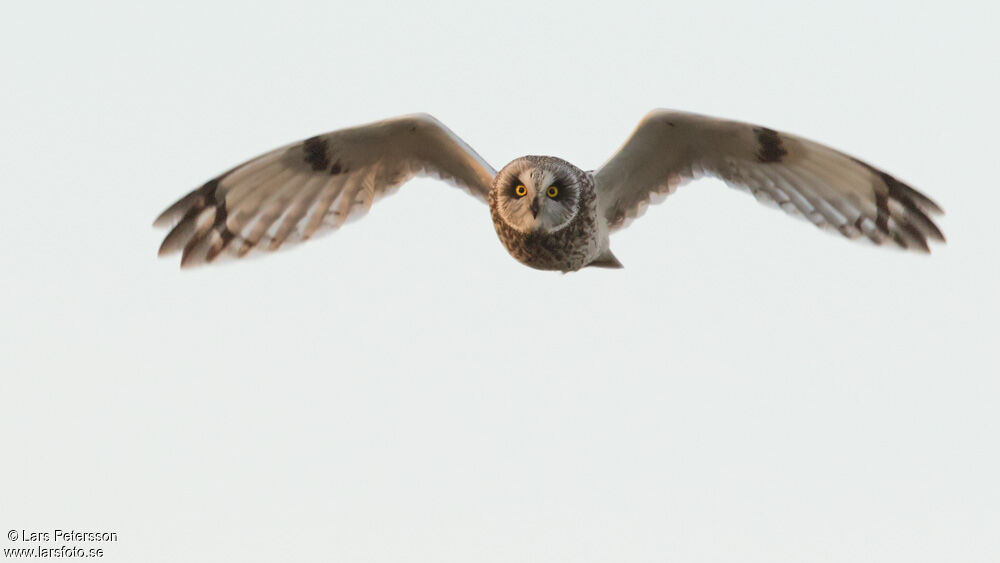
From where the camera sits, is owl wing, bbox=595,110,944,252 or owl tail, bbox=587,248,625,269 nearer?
owl wing, bbox=595,110,944,252

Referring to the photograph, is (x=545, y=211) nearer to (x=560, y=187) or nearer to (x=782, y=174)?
(x=560, y=187)

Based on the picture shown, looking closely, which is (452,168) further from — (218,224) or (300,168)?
(218,224)

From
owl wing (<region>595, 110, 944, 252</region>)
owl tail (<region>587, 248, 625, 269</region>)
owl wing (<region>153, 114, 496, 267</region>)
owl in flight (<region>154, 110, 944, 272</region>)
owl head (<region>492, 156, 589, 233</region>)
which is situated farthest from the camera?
owl tail (<region>587, 248, 625, 269</region>)

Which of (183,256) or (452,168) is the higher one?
(452,168)

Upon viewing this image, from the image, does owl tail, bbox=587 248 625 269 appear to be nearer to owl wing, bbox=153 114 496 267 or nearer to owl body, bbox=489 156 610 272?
owl body, bbox=489 156 610 272

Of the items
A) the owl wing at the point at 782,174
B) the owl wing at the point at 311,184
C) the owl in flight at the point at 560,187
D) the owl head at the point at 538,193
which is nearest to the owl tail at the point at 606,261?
the owl in flight at the point at 560,187

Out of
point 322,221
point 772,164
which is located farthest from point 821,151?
point 322,221

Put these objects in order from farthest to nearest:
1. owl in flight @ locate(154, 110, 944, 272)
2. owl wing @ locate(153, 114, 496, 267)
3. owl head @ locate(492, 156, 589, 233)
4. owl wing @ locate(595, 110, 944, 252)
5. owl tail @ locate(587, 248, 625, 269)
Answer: owl tail @ locate(587, 248, 625, 269), owl wing @ locate(153, 114, 496, 267), owl wing @ locate(595, 110, 944, 252), owl in flight @ locate(154, 110, 944, 272), owl head @ locate(492, 156, 589, 233)

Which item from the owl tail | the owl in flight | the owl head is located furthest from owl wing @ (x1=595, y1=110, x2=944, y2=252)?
the owl head
